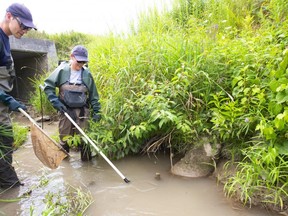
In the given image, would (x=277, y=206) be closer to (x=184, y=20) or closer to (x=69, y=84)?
(x=69, y=84)

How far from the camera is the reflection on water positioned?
2.53m

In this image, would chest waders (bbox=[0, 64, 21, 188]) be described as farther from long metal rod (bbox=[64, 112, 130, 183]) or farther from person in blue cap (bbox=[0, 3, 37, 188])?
long metal rod (bbox=[64, 112, 130, 183])

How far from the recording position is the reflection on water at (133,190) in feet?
8.31

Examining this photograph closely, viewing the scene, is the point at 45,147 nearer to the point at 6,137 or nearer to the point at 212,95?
the point at 6,137

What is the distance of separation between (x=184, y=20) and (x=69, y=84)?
8.45ft

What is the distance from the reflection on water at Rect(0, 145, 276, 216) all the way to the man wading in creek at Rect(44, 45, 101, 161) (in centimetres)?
55

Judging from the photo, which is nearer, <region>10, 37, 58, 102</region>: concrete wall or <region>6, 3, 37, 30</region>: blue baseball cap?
<region>6, 3, 37, 30</region>: blue baseball cap

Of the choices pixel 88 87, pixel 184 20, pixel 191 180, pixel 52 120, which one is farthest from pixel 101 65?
pixel 52 120

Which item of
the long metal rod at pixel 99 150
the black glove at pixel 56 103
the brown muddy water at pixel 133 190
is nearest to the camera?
the brown muddy water at pixel 133 190

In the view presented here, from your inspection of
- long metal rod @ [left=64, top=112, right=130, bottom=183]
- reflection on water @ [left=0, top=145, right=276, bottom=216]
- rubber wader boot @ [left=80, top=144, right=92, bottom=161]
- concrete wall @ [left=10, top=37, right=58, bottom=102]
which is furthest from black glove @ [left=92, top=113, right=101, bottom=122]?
concrete wall @ [left=10, top=37, right=58, bottom=102]

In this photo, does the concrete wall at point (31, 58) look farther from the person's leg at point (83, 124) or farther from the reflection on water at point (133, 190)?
the reflection on water at point (133, 190)

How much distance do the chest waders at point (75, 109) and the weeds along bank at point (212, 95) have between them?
32cm

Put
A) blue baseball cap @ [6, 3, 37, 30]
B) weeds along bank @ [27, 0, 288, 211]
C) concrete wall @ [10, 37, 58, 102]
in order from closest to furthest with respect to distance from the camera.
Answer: weeds along bank @ [27, 0, 288, 211]
blue baseball cap @ [6, 3, 37, 30]
concrete wall @ [10, 37, 58, 102]

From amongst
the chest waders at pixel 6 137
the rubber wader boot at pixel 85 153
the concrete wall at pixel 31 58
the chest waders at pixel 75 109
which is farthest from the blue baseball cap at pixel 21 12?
the concrete wall at pixel 31 58
